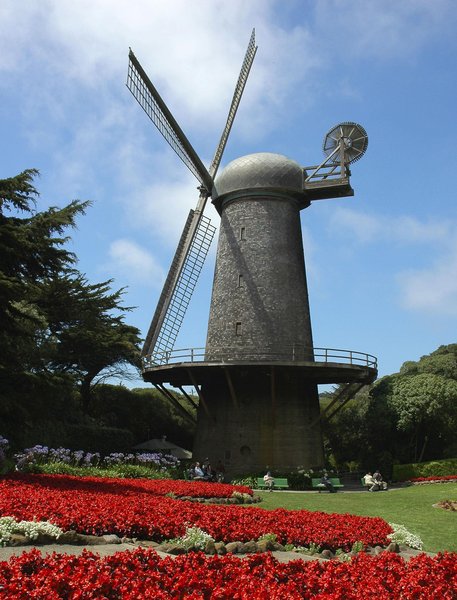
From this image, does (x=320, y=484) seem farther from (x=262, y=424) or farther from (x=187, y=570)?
(x=187, y=570)

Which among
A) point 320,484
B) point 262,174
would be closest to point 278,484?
point 320,484

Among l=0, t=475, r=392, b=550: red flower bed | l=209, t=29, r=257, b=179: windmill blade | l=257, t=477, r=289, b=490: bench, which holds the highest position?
l=209, t=29, r=257, b=179: windmill blade

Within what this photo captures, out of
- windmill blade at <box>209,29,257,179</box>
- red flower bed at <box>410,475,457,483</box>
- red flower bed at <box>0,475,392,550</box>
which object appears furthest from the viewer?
windmill blade at <box>209,29,257,179</box>

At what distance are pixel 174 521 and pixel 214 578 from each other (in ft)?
11.6

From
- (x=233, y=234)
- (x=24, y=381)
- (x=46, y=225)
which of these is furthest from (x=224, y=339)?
(x=24, y=381)

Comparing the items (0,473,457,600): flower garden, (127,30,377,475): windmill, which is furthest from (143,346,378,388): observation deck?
(0,473,457,600): flower garden

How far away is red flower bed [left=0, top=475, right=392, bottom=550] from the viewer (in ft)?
27.2

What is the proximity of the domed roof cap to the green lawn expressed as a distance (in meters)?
14.0

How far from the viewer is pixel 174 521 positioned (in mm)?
8695

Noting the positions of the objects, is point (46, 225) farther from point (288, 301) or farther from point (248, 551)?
point (248, 551)

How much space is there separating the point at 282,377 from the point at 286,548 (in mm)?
16700

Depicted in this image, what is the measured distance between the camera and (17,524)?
747 centimetres

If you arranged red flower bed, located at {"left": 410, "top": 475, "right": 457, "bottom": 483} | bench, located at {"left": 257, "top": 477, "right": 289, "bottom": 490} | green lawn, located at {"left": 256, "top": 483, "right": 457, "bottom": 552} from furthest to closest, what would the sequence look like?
1. red flower bed, located at {"left": 410, "top": 475, "right": 457, "bottom": 483}
2. bench, located at {"left": 257, "top": 477, "right": 289, "bottom": 490}
3. green lawn, located at {"left": 256, "top": 483, "right": 457, "bottom": 552}

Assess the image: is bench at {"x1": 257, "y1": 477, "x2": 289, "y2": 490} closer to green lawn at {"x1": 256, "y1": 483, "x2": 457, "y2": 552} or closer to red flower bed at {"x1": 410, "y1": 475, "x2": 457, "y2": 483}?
green lawn at {"x1": 256, "y1": 483, "x2": 457, "y2": 552}
